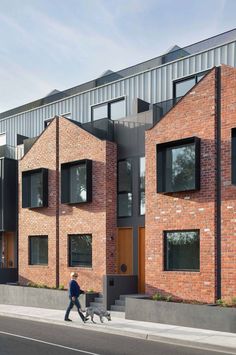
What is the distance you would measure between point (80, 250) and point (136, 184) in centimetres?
368

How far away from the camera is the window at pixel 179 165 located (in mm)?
15680

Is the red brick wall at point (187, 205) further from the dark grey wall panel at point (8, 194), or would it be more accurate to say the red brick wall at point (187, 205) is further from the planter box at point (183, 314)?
the dark grey wall panel at point (8, 194)

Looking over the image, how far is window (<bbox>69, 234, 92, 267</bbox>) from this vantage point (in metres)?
19.5

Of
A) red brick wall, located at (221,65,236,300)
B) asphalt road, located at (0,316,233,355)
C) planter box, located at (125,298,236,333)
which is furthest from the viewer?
red brick wall, located at (221,65,236,300)

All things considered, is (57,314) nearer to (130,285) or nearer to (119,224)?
(130,285)

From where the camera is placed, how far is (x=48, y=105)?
25.8 m

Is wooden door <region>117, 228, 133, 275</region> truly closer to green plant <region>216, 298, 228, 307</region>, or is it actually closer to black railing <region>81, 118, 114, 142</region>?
black railing <region>81, 118, 114, 142</region>

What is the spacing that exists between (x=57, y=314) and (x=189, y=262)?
5.10m

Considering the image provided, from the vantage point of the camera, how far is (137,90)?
2095 cm

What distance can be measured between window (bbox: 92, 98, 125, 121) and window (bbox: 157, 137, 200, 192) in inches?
207

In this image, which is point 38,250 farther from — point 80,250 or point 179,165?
point 179,165

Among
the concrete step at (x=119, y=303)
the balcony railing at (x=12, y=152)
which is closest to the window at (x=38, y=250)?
the balcony railing at (x=12, y=152)

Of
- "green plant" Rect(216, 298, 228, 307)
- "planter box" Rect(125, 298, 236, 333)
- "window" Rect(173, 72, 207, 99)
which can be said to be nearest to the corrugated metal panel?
"window" Rect(173, 72, 207, 99)

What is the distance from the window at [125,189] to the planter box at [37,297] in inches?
132
